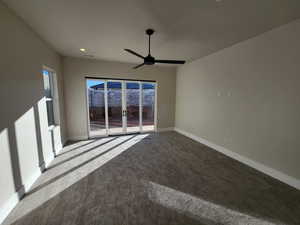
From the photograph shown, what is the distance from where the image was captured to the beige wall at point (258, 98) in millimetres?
2242

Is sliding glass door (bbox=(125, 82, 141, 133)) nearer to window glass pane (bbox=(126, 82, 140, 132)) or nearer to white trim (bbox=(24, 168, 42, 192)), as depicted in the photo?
window glass pane (bbox=(126, 82, 140, 132))

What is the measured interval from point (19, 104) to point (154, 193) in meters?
2.47

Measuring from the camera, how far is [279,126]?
95.3 inches

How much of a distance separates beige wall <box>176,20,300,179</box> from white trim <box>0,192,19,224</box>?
4.22 meters

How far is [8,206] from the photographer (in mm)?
1693

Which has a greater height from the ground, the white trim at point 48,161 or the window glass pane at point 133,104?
the window glass pane at point 133,104

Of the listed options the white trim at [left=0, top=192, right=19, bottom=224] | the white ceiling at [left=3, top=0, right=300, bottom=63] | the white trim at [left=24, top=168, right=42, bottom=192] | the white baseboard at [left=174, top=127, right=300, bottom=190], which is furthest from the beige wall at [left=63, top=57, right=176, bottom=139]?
the white baseboard at [left=174, top=127, right=300, bottom=190]

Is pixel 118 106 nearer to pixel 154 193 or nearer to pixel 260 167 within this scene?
pixel 154 193

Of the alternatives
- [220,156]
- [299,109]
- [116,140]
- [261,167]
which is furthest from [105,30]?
[261,167]

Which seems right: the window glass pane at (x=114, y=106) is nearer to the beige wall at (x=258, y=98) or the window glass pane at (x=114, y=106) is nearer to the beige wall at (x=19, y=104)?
the beige wall at (x=19, y=104)

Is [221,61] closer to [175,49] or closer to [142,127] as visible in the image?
[175,49]

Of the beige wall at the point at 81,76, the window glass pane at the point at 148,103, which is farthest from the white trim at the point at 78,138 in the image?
the window glass pane at the point at 148,103

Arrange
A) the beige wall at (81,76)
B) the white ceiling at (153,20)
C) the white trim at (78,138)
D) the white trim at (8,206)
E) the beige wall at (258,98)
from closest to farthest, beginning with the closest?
1. the white trim at (8,206)
2. the white ceiling at (153,20)
3. the beige wall at (258,98)
4. the beige wall at (81,76)
5. the white trim at (78,138)

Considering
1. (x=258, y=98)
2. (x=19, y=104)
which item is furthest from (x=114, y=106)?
(x=258, y=98)
